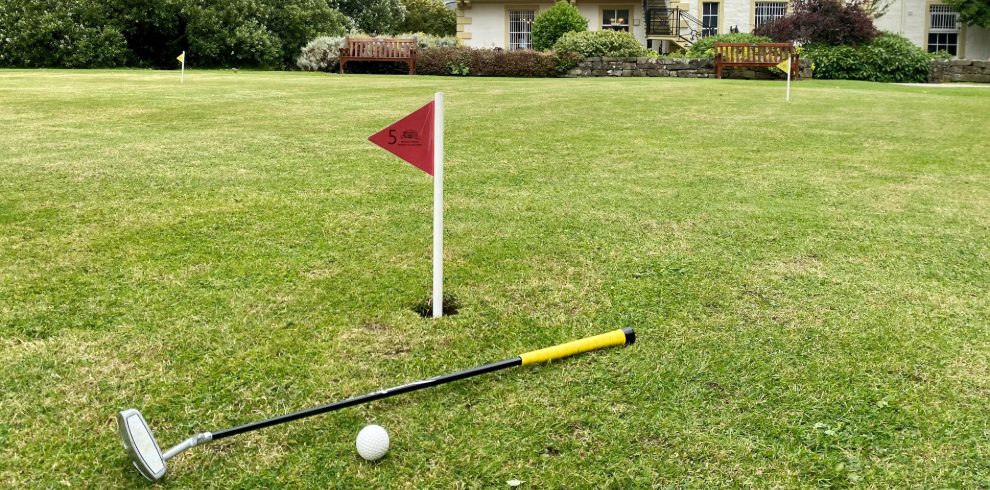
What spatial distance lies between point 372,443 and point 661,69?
67.0ft

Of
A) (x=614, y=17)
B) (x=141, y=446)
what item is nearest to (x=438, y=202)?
(x=141, y=446)

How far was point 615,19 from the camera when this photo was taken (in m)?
30.4

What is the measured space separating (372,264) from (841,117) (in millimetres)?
8635

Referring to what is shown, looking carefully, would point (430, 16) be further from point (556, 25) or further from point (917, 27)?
point (917, 27)

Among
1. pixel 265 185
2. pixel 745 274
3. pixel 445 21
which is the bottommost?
pixel 745 274

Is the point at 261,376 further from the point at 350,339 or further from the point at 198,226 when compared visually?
the point at 198,226

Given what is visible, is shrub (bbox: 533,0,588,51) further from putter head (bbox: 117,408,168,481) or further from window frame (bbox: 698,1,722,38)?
putter head (bbox: 117,408,168,481)

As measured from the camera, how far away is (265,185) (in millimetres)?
6043

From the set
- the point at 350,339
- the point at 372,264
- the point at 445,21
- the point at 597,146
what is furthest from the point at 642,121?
the point at 445,21

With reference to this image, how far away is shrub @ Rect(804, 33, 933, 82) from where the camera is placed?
22406 mm

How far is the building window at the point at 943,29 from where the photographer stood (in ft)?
101

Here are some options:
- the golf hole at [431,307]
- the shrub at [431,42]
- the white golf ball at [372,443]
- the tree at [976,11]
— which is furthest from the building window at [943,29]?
the white golf ball at [372,443]

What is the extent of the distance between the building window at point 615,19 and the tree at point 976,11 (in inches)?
466

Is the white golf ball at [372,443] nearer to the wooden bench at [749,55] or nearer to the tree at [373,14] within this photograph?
the wooden bench at [749,55]
